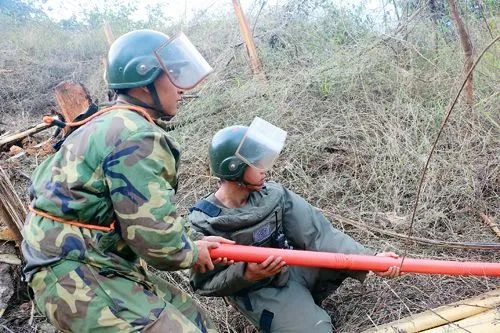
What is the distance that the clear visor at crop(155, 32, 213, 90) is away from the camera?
7.16 feet

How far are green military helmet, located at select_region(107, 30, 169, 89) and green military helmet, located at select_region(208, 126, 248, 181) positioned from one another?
0.73m

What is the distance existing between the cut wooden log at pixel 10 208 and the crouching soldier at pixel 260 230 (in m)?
1.32

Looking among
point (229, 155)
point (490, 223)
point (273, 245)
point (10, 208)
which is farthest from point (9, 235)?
point (490, 223)

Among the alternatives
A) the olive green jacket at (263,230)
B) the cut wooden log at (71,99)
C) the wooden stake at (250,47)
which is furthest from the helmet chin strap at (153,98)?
the wooden stake at (250,47)

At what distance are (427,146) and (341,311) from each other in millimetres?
1742

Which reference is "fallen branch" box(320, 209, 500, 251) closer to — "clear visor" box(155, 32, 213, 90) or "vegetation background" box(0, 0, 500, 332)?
"vegetation background" box(0, 0, 500, 332)

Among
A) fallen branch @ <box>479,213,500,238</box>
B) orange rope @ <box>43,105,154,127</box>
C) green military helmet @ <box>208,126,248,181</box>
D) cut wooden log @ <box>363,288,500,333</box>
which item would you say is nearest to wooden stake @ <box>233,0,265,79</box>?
fallen branch @ <box>479,213,500,238</box>

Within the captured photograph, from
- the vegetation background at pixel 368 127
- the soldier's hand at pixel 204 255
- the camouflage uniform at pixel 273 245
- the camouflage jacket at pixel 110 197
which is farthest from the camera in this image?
the vegetation background at pixel 368 127

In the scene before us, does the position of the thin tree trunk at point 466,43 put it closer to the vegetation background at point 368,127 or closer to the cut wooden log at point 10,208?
the vegetation background at point 368,127

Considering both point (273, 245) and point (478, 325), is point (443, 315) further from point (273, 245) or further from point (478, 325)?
point (273, 245)

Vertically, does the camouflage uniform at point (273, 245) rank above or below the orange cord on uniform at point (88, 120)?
below

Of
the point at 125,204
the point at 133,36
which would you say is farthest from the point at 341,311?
the point at 133,36

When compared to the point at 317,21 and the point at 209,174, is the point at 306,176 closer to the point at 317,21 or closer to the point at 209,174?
the point at 209,174

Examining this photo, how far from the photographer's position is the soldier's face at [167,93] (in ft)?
7.32
